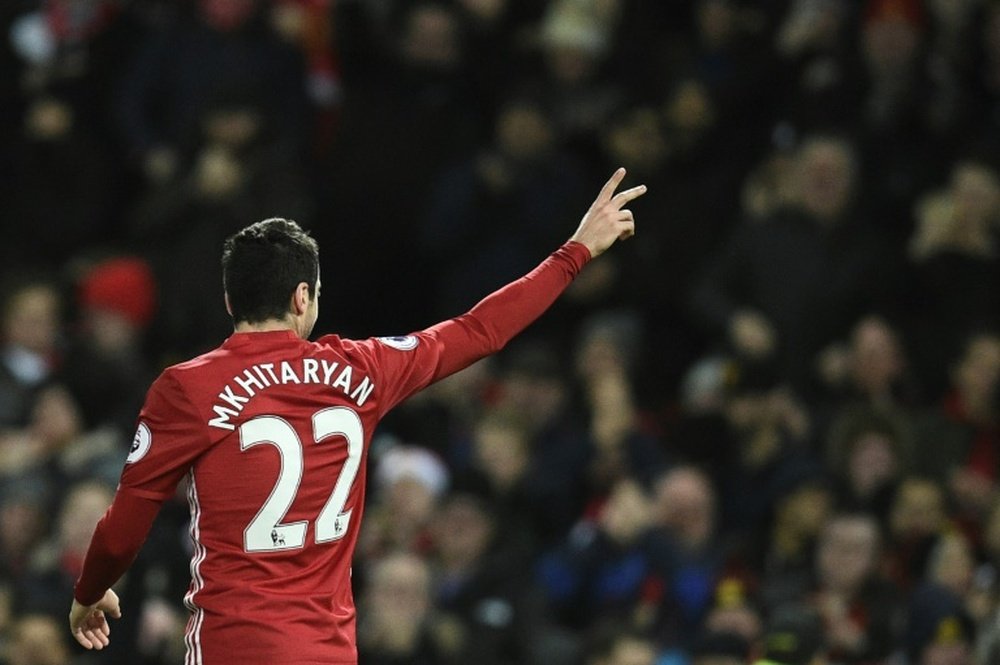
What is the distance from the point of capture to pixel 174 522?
Answer: 9.61 m

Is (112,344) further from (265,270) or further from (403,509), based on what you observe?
(265,270)

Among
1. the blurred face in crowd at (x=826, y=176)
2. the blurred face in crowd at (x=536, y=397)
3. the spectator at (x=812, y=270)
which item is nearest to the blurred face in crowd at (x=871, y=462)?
the spectator at (x=812, y=270)

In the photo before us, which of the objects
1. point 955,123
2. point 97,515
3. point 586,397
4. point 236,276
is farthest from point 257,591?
point 955,123

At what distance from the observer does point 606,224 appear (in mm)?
5680

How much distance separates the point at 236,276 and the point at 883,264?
5.48 m

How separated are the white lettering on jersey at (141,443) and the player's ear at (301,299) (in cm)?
46

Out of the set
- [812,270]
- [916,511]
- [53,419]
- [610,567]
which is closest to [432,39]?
[812,270]

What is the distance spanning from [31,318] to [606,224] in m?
5.77

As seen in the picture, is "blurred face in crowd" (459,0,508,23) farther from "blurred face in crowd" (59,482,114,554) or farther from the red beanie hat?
"blurred face in crowd" (59,482,114,554)

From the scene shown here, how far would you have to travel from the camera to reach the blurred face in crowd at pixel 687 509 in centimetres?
910

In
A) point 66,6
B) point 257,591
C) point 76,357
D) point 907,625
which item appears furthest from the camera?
point 66,6

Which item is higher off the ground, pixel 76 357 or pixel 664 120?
pixel 664 120

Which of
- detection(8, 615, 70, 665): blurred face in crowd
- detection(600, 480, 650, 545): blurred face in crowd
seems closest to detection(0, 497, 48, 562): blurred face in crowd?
detection(8, 615, 70, 665): blurred face in crowd

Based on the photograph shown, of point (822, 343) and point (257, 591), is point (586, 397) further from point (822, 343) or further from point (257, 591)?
point (257, 591)
